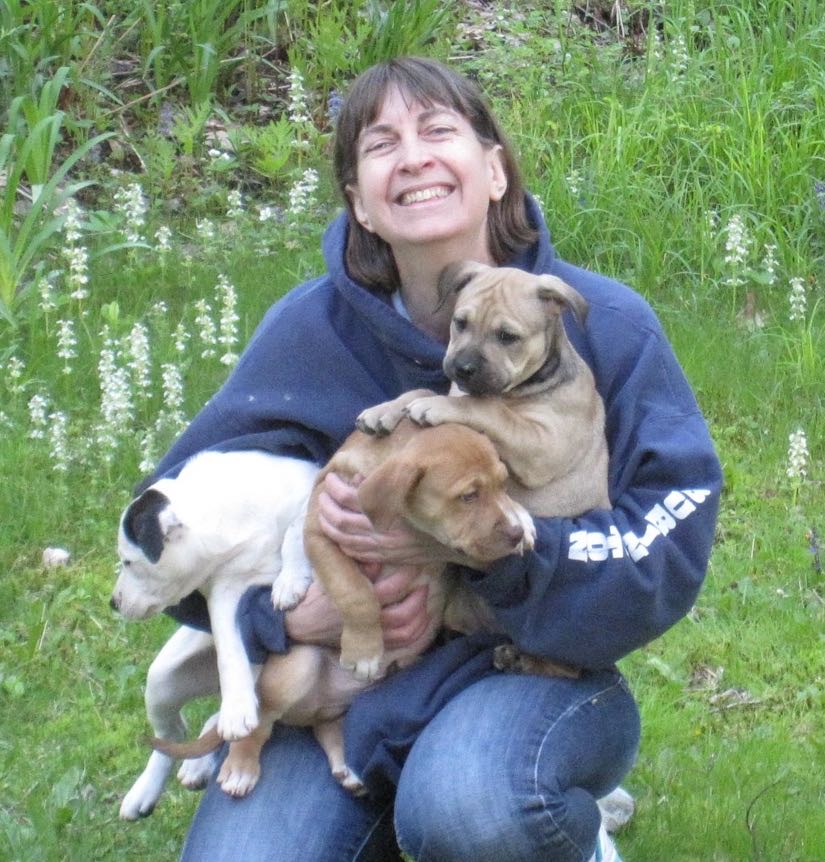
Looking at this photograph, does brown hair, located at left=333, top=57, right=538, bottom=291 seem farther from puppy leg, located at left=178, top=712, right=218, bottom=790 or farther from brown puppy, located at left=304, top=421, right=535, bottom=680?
puppy leg, located at left=178, top=712, right=218, bottom=790

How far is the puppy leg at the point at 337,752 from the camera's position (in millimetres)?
3734

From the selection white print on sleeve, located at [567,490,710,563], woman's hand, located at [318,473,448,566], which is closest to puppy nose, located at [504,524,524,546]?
white print on sleeve, located at [567,490,710,563]

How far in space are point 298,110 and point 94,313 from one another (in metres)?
2.04

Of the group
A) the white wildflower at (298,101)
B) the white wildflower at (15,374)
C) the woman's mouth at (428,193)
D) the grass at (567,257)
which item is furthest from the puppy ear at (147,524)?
the white wildflower at (298,101)

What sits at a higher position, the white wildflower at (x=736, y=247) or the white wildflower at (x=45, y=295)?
the white wildflower at (x=45, y=295)

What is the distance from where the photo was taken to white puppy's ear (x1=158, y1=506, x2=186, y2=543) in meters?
3.71

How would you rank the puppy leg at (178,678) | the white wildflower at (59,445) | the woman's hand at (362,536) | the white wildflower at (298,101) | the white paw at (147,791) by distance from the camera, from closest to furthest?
the woman's hand at (362,536) → the puppy leg at (178,678) → the white paw at (147,791) → the white wildflower at (59,445) → the white wildflower at (298,101)

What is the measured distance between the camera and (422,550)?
3.71 m

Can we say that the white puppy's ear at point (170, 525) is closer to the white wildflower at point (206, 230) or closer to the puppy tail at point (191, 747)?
the puppy tail at point (191, 747)

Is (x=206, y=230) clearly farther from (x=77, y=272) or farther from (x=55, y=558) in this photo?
(x=55, y=558)

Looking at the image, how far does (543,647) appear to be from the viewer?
354 centimetres

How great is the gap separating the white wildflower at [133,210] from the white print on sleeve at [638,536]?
4433 millimetres

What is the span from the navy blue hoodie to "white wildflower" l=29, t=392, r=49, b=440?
7.64 ft

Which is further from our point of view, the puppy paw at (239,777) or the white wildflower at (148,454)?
the white wildflower at (148,454)
